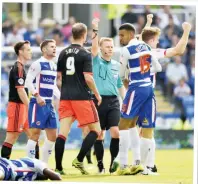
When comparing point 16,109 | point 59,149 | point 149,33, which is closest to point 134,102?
point 149,33

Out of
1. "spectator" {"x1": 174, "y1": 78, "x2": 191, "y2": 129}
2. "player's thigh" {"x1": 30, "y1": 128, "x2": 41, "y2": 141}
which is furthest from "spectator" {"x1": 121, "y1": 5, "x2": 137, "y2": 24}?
"player's thigh" {"x1": 30, "y1": 128, "x2": 41, "y2": 141}

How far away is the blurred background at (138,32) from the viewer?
21.4 m

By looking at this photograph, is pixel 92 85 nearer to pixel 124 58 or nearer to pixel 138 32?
pixel 124 58

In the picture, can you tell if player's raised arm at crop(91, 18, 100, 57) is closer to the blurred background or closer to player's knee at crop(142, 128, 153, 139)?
player's knee at crop(142, 128, 153, 139)

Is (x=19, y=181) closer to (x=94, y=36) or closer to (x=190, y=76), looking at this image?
(x=94, y=36)

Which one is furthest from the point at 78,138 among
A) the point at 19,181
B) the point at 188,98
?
the point at 19,181

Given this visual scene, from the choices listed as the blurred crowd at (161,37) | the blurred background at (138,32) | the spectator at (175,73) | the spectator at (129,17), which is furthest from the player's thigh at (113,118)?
the spectator at (129,17)

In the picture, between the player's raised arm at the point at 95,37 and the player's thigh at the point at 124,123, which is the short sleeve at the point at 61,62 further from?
the player's thigh at the point at 124,123

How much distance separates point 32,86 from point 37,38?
39.0 ft

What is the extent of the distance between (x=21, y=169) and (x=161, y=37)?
14.6 meters

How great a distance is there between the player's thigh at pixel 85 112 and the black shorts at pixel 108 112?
759mm

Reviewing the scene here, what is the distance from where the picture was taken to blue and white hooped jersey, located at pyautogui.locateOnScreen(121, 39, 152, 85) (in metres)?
11.6

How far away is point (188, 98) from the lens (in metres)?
22.7

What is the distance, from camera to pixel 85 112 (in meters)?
11.9
